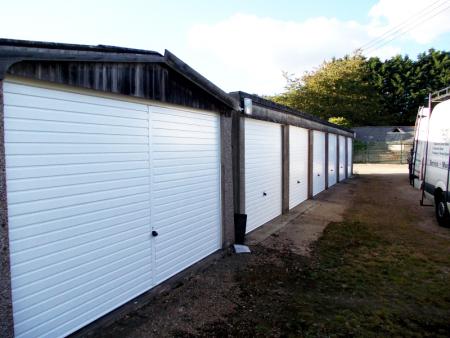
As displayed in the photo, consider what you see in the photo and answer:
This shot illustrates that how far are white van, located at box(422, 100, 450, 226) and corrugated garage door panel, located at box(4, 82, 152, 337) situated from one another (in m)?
7.15

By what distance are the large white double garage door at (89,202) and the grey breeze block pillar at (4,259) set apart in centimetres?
13

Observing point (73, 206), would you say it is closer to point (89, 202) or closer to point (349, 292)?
point (89, 202)

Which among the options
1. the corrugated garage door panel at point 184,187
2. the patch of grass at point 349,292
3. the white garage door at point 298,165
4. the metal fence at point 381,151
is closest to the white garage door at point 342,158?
the white garage door at point 298,165

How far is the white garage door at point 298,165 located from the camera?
11.4 m

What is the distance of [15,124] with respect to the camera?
10.1ft

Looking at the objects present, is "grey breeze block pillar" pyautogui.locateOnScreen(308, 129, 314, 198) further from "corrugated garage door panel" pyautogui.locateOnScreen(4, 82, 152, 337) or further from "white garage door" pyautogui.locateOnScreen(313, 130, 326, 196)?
"corrugated garage door panel" pyautogui.locateOnScreen(4, 82, 152, 337)

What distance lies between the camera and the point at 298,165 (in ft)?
40.1

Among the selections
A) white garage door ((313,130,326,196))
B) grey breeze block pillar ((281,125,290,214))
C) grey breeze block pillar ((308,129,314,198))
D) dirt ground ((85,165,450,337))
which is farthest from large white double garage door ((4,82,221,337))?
white garage door ((313,130,326,196))

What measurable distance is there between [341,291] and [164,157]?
10.1 ft

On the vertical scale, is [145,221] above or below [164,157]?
below

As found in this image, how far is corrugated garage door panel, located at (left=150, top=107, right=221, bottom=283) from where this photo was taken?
4961 mm

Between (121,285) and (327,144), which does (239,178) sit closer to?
(121,285)

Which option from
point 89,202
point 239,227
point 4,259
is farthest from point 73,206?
point 239,227

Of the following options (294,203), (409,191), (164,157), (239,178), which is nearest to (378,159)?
(409,191)
